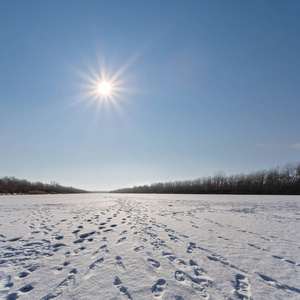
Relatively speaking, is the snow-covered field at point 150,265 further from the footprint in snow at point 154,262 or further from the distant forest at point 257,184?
the distant forest at point 257,184

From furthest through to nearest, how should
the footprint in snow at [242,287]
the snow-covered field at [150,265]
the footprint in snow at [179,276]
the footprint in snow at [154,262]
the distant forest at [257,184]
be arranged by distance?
the distant forest at [257,184] < the footprint in snow at [154,262] < the footprint in snow at [179,276] < the snow-covered field at [150,265] < the footprint in snow at [242,287]

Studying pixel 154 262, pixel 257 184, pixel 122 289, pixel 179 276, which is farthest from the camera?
pixel 257 184

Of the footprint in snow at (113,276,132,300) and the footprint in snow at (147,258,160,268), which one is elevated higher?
the footprint in snow at (113,276,132,300)

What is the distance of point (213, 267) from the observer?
3.71 metres

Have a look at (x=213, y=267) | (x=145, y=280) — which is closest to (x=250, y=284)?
(x=213, y=267)

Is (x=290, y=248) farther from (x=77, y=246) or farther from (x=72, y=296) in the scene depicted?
(x=77, y=246)

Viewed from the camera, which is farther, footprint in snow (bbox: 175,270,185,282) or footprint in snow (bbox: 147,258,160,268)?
footprint in snow (bbox: 147,258,160,268)

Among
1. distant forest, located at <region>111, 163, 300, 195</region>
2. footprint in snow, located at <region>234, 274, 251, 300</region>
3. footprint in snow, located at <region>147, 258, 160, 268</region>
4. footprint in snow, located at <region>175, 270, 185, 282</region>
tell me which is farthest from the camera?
distant forest, located at <region>111, 163, 300, 195</region>

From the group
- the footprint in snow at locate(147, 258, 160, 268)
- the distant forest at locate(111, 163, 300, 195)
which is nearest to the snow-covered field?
the footprint in snow at locate(147, 258, 160, 268)

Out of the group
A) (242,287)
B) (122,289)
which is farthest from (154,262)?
(242,287)

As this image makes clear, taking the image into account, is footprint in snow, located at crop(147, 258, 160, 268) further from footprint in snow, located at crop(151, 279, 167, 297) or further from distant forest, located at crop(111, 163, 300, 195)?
distant forest, located at crop(111, 163, 300, 195)

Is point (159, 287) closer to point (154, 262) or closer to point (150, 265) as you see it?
point (150, 265)

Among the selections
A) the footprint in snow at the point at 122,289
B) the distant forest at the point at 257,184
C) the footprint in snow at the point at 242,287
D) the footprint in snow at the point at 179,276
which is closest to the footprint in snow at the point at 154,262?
the footprint in snow at the point at 179,276

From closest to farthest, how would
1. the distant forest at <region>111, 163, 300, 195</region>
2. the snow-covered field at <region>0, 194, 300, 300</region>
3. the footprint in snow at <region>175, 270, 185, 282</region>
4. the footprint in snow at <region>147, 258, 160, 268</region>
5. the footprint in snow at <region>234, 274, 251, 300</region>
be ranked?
1. the footprint in snow at <region>234, 274, 251, 300</region>
2. the snow-covered field at <region>0, 194, 300, 300</region>
3. the footprint in snow at <region>175, 270, 185, 282</region>
4. the footprint in snow at <region>147, 258, 160, 268</region>
5. the distant forest at <region>111, 163, 300, 195</region>
